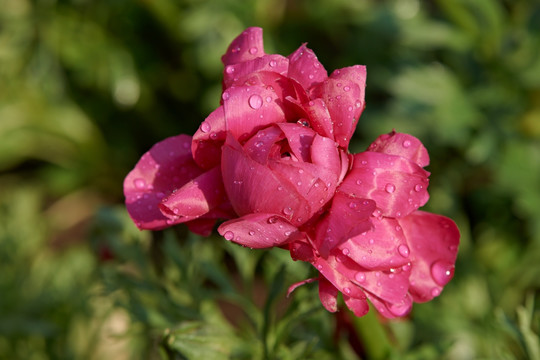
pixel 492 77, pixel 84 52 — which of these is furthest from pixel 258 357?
pixel 84 52

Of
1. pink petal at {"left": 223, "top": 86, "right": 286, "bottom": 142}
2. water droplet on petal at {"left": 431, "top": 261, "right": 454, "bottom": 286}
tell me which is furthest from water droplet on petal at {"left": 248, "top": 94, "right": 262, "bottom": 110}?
water droplet on petal at {"left": 431, "top": 261, "right": 454, "bottom": 286}

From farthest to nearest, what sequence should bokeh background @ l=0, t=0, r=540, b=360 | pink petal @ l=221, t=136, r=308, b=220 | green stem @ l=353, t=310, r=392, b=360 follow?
bokeh background @ l=0, t=0, r=540, b=360
green stem @ l=353, t=310, r=392, b=360
pink petal @ l=221, t=136, r=308, b=220

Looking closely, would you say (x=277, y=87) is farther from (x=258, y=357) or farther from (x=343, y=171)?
(x=258, y=357)

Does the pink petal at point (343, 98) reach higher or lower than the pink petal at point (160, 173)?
higher

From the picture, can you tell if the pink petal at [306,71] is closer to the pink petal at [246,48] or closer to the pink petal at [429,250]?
the pink petal at [246,48]

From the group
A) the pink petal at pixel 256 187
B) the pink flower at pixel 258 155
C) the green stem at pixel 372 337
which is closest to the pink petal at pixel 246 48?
the pink flower at pixel 258 155

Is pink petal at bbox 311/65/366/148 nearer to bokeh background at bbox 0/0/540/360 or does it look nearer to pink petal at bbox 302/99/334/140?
pink petal at bbox 302/99/334/140

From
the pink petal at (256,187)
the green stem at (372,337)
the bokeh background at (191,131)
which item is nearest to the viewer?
the pink petal at (256,187)
